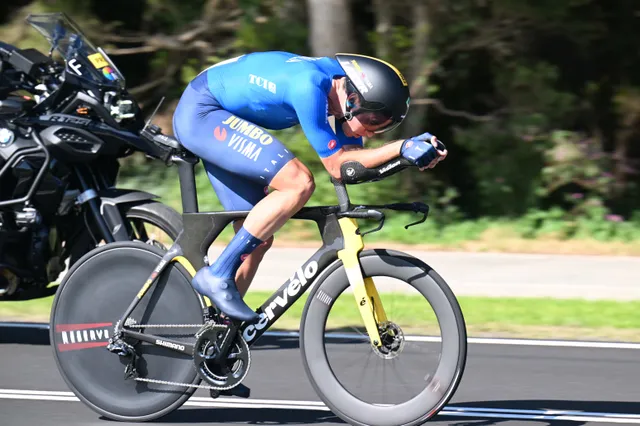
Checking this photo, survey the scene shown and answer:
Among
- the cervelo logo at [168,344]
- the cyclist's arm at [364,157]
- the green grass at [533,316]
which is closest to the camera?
the cyclist's arm at [364,157]

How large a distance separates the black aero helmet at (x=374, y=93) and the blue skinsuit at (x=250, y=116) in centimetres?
11

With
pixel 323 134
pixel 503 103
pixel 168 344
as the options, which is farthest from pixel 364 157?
pixel 503 103

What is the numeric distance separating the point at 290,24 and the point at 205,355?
7.99 m

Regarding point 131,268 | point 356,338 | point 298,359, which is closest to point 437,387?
point 356,338

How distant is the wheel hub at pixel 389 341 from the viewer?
515 centimetres

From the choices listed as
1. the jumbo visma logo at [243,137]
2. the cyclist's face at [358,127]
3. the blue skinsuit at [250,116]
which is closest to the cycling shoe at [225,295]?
the blue skinsuit at [250,116]

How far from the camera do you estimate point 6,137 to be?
7.17 metres

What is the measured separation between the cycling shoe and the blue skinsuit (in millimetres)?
423

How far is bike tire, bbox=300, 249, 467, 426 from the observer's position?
5039mm

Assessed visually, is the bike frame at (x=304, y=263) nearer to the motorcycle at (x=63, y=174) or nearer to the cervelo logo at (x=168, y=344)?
the cervelo logo at (x=168, y=344)

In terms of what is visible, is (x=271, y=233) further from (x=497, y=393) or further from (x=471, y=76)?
(x=471, y=76)

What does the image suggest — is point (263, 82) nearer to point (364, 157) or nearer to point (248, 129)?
point (248, 129)

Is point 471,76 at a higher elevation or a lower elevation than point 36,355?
higher

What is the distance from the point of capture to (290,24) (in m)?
12.9
